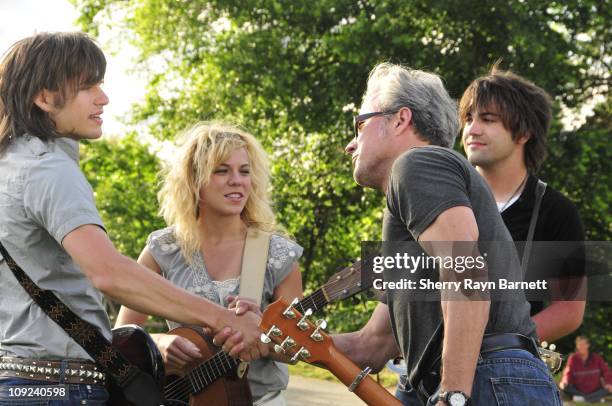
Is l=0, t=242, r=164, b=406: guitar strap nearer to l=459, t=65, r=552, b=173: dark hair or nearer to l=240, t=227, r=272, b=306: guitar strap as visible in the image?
l=240, t=227, r=272, b=306: guitar strap

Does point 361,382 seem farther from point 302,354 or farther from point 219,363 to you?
point 219,363

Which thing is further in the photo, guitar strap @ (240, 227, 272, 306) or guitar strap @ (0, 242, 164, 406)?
guitar strap @ (240, 227, 272, 306)

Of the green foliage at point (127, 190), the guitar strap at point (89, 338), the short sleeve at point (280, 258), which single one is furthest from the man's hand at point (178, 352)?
the green foliage at point (127, 190)

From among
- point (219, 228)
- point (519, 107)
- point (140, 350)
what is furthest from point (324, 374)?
point (140, 350)

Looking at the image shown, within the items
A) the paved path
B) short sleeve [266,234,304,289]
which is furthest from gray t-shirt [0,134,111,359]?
the paved path

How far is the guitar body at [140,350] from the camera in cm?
331

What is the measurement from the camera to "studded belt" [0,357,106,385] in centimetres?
298

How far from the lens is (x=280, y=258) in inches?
179

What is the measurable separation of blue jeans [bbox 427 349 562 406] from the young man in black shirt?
1.31 m

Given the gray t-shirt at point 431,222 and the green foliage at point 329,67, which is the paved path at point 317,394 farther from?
the gray t-shirt at point 431,222

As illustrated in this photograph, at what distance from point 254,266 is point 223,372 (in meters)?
0.56

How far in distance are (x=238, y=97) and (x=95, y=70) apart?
15738 millimetres

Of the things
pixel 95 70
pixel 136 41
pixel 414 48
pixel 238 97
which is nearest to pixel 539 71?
pixel 414 48

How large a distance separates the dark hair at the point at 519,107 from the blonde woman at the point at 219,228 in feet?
3.61
